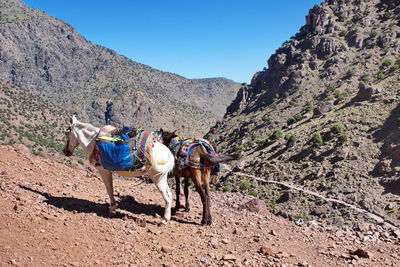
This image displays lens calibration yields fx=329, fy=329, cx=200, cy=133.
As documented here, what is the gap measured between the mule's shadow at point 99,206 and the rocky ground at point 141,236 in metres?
0.03

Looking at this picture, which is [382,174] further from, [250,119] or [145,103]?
[145,103]

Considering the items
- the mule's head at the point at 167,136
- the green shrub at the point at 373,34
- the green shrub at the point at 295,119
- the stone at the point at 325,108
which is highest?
the green shrub at the point at 373,34

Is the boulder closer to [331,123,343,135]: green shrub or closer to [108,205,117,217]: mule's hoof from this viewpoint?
[331,123,343,135]: green shrub

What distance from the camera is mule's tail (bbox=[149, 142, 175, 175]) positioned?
827cm

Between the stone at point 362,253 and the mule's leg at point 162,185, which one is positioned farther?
the mule's leg at point 162,185

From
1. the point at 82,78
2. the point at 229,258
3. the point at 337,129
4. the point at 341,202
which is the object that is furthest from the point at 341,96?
the point at 82,78

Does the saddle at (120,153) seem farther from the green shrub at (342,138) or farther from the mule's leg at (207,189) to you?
the green shrub at (342,138)

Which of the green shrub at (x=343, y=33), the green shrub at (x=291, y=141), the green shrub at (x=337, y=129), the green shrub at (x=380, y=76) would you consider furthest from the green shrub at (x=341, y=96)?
the green shrub at (x=343, y=33)

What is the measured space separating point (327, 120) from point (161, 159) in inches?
1657

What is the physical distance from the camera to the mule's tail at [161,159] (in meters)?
8.27

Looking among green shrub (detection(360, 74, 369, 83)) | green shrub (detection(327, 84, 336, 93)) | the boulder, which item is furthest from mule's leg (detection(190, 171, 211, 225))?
the boulder

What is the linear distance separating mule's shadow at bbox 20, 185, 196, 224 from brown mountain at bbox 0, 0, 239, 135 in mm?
117105

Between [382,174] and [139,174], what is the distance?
102 ft

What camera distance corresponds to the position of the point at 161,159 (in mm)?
8367
